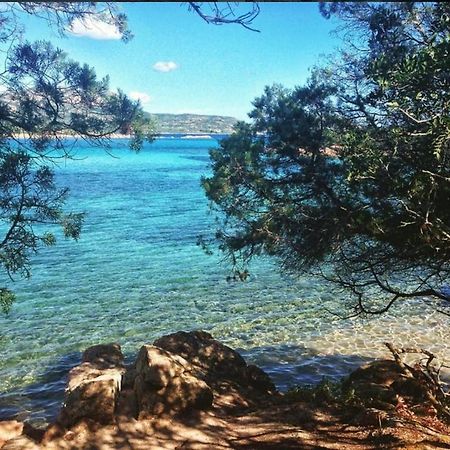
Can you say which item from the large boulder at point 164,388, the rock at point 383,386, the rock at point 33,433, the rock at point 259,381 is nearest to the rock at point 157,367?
the large boulder at point 164,388

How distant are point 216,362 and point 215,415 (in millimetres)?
1983

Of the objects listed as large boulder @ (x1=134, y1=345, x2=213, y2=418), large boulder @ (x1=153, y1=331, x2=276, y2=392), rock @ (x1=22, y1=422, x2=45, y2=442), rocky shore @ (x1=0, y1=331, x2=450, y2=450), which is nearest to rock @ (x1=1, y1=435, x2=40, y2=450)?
rocky shore @ (x1=0, y1=331, x2=450, y2=450)

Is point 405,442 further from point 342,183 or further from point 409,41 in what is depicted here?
point 409,41

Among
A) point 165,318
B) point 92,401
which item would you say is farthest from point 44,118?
point 165,318

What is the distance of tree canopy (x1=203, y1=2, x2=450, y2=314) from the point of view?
5.53 metres

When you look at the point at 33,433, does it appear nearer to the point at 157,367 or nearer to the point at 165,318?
the point at 157,367

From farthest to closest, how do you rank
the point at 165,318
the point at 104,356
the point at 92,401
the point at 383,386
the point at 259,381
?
the point at 165,318 → the point at 104,356 → the point at 259,381 → the point at 383,386 → the point at 92,401

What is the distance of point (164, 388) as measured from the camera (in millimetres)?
7508

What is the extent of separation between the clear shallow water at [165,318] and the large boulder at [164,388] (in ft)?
8.94

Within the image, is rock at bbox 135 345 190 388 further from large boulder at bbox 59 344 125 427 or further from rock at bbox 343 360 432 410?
rock at bbox 343 360 432 410

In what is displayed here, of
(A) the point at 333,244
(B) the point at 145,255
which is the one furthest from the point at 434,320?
(B) the point at 145,255

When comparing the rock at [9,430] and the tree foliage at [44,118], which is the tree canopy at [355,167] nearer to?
the tree foliage at [44,118]

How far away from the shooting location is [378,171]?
19.5 ft

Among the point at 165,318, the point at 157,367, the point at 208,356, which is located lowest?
the point at 165,318
